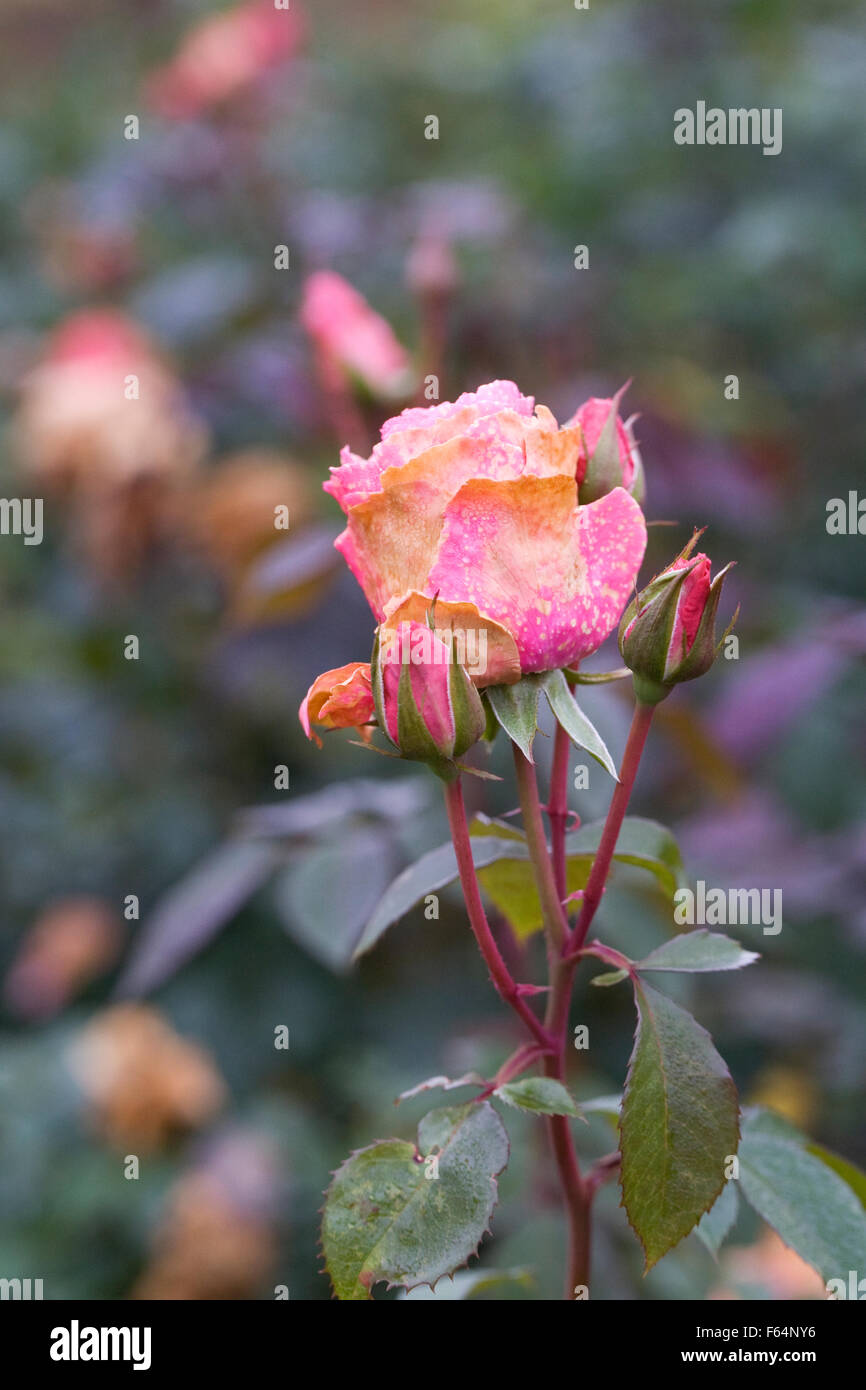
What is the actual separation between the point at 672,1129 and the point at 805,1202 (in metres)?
0.14

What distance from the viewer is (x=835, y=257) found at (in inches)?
63.6

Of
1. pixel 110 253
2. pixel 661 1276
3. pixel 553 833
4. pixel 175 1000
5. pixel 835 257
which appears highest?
pixel 110 253

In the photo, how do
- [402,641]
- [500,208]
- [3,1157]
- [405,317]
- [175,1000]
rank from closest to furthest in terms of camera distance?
[402,641] < [3,1157] < [500,208] < [175,1000] < [405,317]

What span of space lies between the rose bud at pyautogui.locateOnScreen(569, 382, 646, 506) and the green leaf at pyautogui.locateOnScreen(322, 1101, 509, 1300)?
24cm

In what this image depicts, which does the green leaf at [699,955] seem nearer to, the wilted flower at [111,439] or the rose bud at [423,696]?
the rose bud at [423,696]

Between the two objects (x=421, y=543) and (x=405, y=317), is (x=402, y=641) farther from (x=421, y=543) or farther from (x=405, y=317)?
(x=405, y=317)

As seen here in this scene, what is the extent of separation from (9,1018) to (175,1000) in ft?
0.80

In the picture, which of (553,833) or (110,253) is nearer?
(553,833)

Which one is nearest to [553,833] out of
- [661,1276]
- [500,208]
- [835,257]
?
[661,1276]

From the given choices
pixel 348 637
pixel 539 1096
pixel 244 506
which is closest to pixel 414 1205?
pixel 539 1096

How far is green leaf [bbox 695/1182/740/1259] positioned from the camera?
0.55 meters

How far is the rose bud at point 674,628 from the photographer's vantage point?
1.49 ft

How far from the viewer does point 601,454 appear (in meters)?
0.50

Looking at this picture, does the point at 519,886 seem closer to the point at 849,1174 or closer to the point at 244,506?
the point at 849,1174
